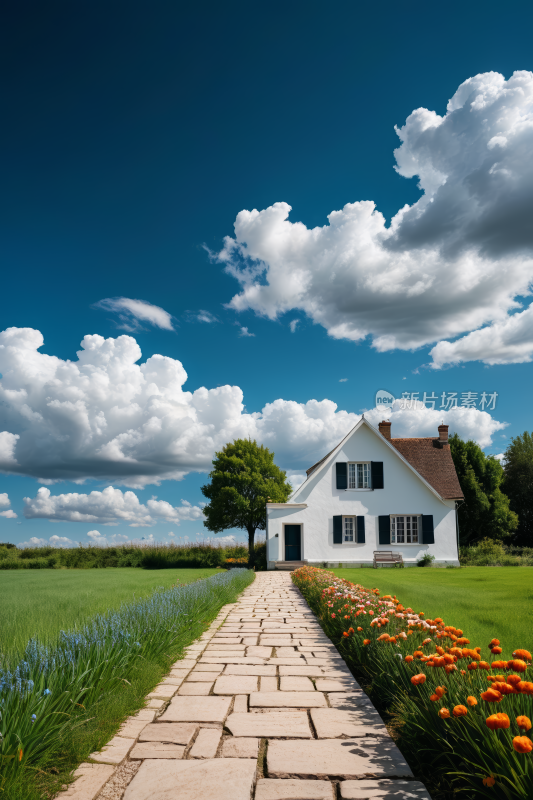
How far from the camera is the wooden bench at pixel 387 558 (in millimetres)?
20469

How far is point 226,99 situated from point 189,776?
38.5 ft

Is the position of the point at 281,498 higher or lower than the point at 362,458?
lower

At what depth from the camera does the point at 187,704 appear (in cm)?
353

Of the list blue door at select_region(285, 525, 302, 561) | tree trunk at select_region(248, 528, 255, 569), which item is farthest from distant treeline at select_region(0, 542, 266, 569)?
blue door at select_region(285, 525, 302, 561)

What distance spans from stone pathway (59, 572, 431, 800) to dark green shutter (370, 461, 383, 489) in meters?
17.6

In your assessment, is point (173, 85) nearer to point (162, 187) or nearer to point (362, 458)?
point (162, 187)

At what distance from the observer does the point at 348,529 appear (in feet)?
71.1

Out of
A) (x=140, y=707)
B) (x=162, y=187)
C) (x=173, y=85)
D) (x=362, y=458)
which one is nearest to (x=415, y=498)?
(x=362, y=458)

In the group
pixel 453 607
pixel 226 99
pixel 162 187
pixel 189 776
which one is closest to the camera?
pixel 189 776

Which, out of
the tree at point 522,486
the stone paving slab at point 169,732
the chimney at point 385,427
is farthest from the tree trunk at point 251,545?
the stone paving slab at point 169,732

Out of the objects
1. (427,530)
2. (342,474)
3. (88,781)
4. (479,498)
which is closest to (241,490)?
(342,474)

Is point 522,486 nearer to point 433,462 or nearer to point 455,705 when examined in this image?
point 433,462

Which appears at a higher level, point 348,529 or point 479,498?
point 479,498

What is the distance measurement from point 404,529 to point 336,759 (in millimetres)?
20835
